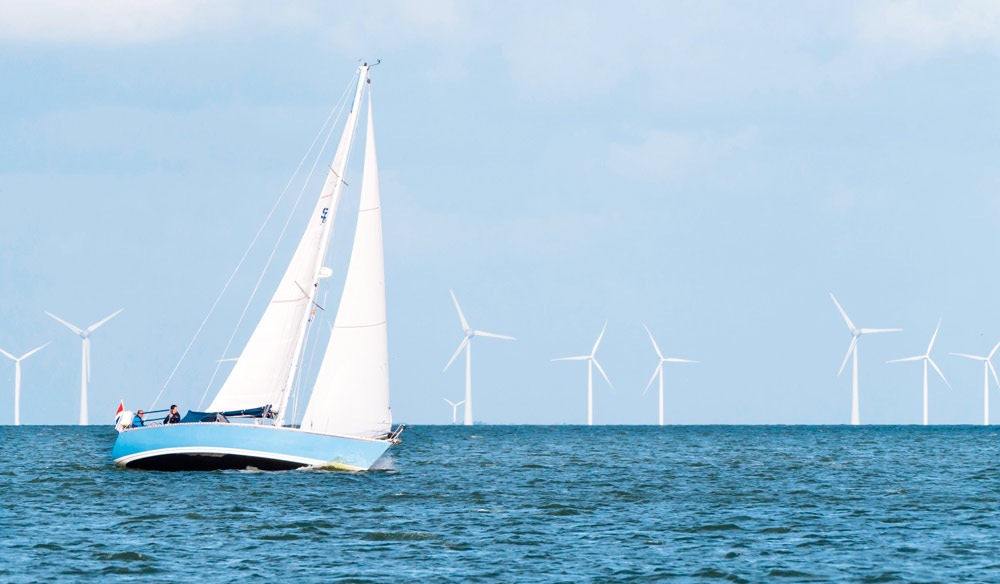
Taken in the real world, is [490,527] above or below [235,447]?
below

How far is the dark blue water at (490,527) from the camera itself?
2556 cm

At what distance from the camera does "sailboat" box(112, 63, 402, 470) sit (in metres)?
44.2

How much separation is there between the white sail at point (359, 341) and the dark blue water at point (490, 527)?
8.19ft

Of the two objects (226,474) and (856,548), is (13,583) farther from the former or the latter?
(226,474)

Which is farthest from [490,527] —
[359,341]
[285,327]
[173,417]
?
[173,417]

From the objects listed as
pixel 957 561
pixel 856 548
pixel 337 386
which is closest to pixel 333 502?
pixel 337 386

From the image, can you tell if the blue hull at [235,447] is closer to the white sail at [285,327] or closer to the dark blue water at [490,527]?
the dark blue water at [490,527]

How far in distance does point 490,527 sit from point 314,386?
47.7 feet

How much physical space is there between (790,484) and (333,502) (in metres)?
21.1

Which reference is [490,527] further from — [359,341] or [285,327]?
[285,327]

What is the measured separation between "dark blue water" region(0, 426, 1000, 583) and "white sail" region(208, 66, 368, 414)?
3237 mm

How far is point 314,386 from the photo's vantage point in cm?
4534

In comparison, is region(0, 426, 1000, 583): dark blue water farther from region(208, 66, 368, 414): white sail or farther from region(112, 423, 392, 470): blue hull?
region(208, 66, 368, 414): white sail

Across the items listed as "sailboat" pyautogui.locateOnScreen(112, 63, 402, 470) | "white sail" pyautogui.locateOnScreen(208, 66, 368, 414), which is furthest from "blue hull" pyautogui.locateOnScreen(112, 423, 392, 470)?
"white sail" pyautogui.locateOnScreen(208, 66, 368, 414)
